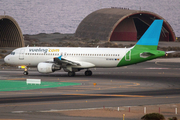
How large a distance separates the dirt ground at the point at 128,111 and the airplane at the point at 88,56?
20.0 meters

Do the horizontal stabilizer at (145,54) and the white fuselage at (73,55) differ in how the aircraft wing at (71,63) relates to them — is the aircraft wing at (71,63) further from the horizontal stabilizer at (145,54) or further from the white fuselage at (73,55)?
the horizontal stabilizer at (145,54)

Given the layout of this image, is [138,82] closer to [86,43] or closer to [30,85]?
[30,85]

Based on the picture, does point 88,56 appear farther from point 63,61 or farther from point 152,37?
point 152,37

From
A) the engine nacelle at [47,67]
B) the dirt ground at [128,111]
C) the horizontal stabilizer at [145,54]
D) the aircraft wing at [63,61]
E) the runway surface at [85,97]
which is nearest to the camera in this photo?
the dirt ground at [128,111]

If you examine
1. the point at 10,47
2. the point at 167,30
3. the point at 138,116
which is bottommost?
the point at 138,116

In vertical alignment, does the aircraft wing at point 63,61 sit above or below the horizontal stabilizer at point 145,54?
below

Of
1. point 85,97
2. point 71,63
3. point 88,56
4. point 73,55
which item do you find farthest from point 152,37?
point 85,97

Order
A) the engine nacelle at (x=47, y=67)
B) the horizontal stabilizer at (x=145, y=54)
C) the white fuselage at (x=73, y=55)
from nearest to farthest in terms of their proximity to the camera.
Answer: the horizontal stabilizer at (x=145, y=54)
the engine nacelle at (x=47, y=67)
the white fuselage at (x=73, y=55)

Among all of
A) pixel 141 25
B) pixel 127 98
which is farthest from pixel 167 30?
pixel 127 98

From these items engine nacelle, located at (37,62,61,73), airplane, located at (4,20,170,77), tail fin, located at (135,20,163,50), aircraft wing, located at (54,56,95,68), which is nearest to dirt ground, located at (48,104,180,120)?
airplane, located at (4,20,170,77)

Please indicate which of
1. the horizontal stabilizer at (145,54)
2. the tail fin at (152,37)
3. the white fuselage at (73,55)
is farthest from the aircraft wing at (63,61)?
the tail fin at (152,37)

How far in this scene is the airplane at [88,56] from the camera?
46.8 m

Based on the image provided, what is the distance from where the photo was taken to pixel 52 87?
37.6 m

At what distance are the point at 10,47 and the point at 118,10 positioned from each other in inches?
1562
